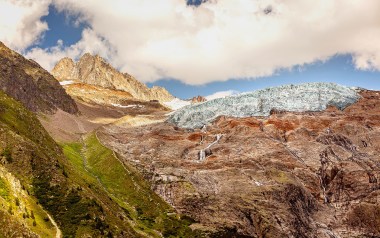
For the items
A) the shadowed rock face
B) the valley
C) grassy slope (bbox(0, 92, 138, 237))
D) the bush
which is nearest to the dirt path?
the valley

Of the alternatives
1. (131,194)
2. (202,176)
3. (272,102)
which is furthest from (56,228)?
(272,102)

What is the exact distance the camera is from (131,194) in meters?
80.8

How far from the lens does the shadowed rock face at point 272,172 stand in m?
80.9

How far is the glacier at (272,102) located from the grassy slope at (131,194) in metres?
68.7

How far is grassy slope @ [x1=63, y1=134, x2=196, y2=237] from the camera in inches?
2724

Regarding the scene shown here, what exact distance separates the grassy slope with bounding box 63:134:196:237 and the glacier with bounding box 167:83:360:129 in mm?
68688

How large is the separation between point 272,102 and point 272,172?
7631 centimetres

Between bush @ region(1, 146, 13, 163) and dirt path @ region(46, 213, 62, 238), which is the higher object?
bush @ region(1, 146, 13, 163)

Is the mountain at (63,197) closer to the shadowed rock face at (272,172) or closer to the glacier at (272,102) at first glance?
the shadowed rock face at (272,172)

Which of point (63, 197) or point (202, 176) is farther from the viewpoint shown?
point (202, 176)

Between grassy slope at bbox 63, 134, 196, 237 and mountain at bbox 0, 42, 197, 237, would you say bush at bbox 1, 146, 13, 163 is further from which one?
grassy slope at bbox 63, 134, 196, 237

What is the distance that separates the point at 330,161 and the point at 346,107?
198 feet

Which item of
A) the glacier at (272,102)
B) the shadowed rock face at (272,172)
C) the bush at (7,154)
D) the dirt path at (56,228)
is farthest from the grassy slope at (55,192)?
the glacier at (272,102)

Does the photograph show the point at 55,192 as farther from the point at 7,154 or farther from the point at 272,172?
the point at 272,172
